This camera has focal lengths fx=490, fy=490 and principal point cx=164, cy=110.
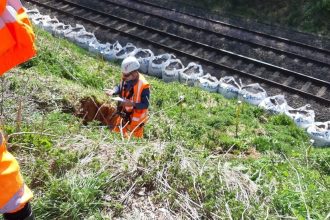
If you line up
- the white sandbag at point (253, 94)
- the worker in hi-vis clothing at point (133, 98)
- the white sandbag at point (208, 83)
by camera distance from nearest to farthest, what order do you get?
the worker in hi-vis clothing at point (133, 98), the white sandbag at point (253, 94), the white sandbag at point (208, 83)

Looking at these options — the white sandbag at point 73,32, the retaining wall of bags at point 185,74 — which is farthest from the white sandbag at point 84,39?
the white sandbag at point 73,32

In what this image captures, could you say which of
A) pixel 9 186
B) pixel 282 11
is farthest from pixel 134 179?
pixel 282 11

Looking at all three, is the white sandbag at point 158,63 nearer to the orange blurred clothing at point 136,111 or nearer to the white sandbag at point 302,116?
the white sandbag at point 302,116

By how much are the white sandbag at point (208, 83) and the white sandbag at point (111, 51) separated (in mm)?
2711

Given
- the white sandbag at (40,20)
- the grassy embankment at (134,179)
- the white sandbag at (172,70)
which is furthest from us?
the white sandbag at (40,20)

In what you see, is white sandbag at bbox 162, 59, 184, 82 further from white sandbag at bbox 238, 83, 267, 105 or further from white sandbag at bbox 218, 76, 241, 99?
white sandbag at bbox 238, 83, 267, 105

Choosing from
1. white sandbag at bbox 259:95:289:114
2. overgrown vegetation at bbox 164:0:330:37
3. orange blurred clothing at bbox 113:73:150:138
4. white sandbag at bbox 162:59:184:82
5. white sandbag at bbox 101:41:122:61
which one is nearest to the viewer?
orange blurred clothing at bbox 113:73:150:138

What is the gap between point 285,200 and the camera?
4.05 m

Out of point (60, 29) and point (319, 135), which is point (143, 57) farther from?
point (319, 135)

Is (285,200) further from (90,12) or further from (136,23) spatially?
(90,12)

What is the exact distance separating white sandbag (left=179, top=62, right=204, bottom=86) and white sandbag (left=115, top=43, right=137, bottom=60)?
5.53 feet

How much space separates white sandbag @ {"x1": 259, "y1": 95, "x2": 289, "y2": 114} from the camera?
10.2m

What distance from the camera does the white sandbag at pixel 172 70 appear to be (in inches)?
474

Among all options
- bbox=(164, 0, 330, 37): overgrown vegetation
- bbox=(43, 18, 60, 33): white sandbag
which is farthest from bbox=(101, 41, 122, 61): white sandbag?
bbox=(164, 0, 330, 37): overgrown vegetation
